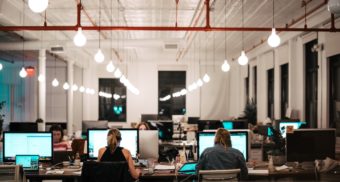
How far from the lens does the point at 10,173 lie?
421cm

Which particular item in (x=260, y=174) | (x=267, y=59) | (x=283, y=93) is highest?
(x=267, y=59)

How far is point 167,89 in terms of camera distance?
72.0 feet

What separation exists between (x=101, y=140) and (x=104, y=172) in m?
1.88

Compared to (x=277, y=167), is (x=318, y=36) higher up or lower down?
higher up

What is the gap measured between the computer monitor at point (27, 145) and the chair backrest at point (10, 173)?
129 centimetres

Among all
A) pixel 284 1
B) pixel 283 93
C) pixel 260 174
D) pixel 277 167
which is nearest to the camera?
pixel 260 174

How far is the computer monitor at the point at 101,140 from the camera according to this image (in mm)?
5730

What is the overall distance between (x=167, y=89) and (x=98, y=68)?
356 cm

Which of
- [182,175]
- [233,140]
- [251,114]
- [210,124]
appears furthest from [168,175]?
[251,114]

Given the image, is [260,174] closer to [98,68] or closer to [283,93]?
[283,93]

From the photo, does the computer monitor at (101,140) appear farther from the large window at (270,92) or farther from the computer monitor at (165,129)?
the large window at (270,92)

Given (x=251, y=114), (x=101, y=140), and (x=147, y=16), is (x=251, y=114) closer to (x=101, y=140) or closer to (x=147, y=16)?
(x=147, y=16)

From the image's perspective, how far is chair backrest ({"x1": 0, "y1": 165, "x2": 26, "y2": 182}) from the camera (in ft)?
13.7

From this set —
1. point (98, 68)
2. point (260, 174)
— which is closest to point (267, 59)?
point (98, 68)
